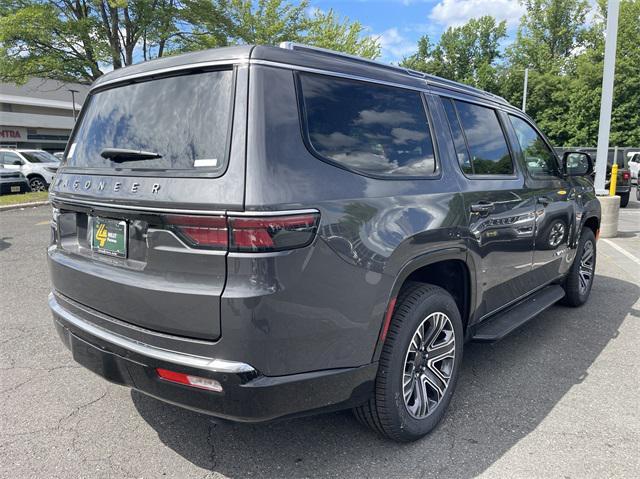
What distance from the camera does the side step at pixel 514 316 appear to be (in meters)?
3.28

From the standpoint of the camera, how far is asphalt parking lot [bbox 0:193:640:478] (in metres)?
2.50

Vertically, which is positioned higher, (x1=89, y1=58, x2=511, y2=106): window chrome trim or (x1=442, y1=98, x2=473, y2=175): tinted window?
(x1=89, y1=58, x2=511, y2=106): window chrome trim

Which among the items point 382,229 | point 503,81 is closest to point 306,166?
point 382,229

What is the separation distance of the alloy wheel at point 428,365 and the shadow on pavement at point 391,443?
20cm

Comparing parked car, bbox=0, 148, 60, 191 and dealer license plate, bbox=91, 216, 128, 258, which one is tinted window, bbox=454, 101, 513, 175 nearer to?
dealer license plate, bbox=91, 216, 128, 258

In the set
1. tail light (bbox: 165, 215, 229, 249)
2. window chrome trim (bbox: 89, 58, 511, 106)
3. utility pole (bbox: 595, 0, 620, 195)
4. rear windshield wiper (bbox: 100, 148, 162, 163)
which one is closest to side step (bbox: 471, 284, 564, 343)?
window chrome trim (bbox: 89, 58, 511, 106)

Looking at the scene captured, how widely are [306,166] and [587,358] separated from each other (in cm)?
307

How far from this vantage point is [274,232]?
77.2 inches

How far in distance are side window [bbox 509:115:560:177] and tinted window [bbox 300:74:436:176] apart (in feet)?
4.92

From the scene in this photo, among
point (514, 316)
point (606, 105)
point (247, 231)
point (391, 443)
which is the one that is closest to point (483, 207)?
point (514, 316)

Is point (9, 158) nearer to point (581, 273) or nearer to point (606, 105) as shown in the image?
point (606, 105)

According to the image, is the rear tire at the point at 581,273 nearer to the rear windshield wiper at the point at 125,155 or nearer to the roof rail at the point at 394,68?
the roof rail at the point at 394,68

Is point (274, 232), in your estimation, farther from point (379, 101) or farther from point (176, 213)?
point (379, 101)

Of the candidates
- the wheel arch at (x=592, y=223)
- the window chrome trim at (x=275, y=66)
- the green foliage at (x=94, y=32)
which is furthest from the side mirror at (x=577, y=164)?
the green foliage at (x=94, y=32)
